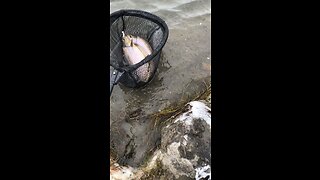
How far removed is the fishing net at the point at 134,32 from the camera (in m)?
4.23

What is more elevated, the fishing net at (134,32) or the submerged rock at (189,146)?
the fishing net at (134,32)

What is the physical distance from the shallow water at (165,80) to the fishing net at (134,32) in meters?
0.19

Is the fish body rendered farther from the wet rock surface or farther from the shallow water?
the wet rock surface

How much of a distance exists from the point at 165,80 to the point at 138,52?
443 mm

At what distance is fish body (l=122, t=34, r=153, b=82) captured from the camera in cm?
428

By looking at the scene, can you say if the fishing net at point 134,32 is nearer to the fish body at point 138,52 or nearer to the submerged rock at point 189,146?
the fish body at point 138,52

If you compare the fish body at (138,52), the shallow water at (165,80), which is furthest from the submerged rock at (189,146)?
the fish body at (138,52)

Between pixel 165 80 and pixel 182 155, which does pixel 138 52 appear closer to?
pixel 165 80

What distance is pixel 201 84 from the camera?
447 cm

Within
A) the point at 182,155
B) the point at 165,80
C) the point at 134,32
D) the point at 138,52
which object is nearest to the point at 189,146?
the point at 182,155

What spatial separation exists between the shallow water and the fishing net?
187 mm

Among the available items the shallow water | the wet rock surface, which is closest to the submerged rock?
the wet rock surface
